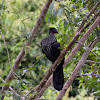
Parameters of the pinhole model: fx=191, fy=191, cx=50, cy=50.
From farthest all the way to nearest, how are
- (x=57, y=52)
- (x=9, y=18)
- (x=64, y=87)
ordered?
(x=9, y=18), (x=57, y=52), (x=64, y=87)

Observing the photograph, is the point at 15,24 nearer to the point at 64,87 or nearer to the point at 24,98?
the point at 64,87

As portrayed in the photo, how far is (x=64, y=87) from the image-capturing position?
243 cm

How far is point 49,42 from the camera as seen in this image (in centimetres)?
273

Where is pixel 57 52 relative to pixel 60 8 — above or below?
below

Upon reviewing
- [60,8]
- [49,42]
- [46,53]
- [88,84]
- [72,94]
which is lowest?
[72,94]

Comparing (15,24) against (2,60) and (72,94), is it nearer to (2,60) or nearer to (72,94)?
(2,60)

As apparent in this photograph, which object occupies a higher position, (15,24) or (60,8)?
(60,8)

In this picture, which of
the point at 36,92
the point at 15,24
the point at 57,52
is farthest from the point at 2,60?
the point at 36,92

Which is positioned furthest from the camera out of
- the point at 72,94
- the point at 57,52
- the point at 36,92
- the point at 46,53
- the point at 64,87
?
the point at 72,94

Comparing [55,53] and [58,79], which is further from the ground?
[55,53]

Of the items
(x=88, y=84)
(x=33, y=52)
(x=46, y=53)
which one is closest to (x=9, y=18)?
(x=33, y=52)

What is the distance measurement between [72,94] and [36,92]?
19.0 ft

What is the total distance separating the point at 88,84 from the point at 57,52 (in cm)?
70

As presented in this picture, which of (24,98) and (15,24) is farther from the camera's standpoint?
(15,24)
